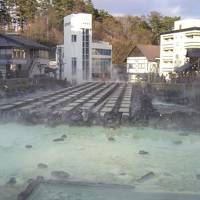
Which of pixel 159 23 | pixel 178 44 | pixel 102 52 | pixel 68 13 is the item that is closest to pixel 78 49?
pixel 102 52

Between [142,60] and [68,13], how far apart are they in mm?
10055

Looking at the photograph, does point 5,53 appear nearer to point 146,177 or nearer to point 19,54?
point 19,54

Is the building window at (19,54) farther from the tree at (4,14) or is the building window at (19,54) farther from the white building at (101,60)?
the tree at (4,14)

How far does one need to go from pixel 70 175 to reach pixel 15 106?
7811 millimetres

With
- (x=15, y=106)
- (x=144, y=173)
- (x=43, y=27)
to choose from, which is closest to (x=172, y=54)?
(x=43, y=27)

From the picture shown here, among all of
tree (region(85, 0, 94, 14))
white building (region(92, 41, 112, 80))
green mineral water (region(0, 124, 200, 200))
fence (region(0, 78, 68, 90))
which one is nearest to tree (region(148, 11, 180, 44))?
tree (region(85, 0, 94, 14))

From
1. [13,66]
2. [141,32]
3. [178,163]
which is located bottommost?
[178,163]

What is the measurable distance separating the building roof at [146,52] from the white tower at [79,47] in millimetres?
5795

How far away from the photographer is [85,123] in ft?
39.4

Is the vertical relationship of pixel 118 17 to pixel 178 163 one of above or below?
above

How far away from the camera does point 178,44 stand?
37625 mm

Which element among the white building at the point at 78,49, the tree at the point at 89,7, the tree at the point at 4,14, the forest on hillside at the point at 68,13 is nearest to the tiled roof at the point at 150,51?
the forest on hillside at the point at 68,13

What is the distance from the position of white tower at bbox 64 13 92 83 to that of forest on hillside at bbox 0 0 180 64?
21.1ft

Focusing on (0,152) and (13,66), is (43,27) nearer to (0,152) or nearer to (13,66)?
(13,66)
